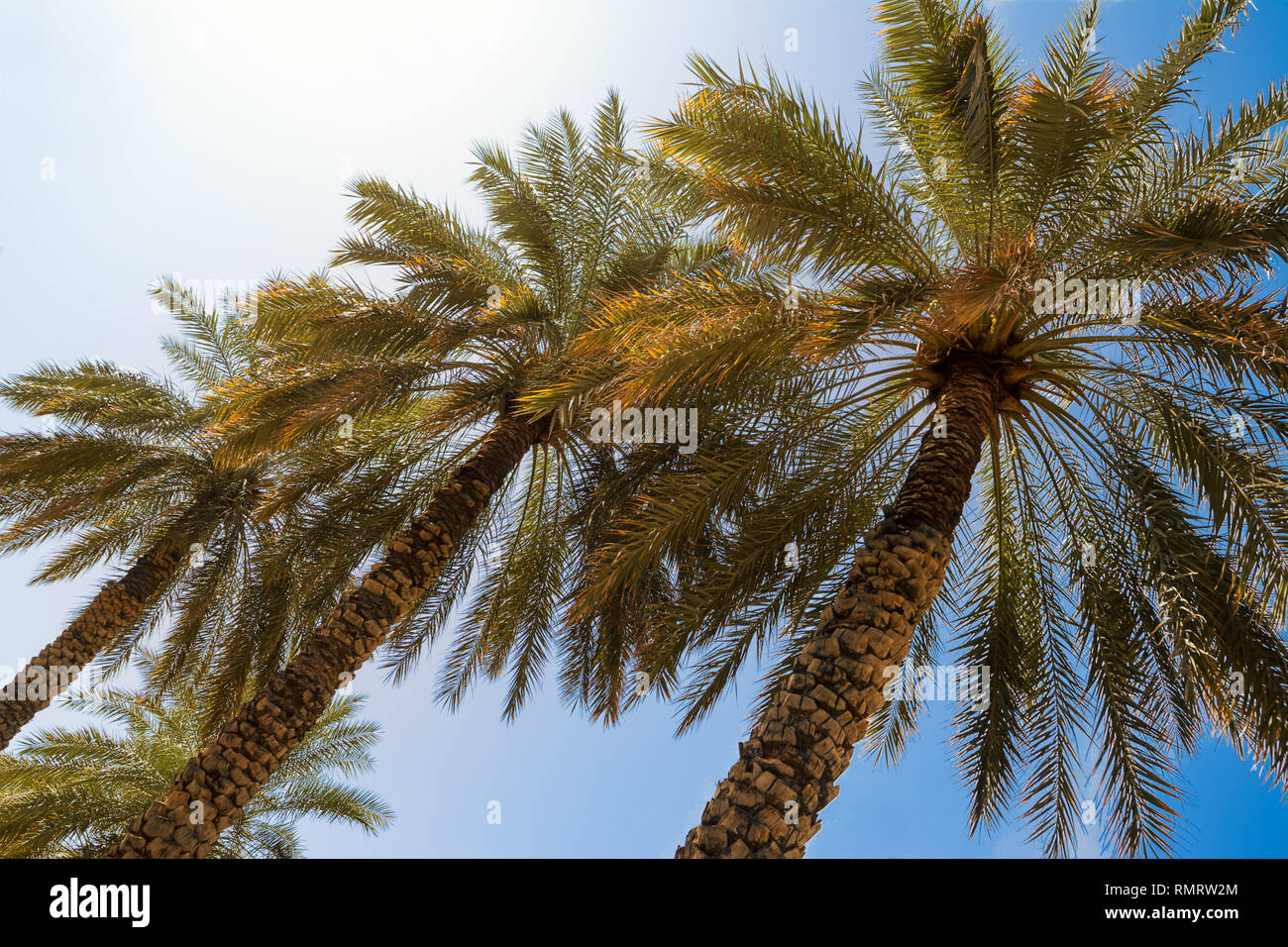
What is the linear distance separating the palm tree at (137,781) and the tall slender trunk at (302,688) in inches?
147

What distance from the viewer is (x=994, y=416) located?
24.8 feet

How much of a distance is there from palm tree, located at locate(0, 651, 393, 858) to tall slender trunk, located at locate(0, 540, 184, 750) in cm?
145

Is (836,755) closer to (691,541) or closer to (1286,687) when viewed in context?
(691,541)

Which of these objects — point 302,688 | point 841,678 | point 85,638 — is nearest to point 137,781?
point 85,638

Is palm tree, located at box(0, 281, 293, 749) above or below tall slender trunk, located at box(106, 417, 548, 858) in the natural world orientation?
above

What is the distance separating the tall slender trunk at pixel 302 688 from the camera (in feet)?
23.8

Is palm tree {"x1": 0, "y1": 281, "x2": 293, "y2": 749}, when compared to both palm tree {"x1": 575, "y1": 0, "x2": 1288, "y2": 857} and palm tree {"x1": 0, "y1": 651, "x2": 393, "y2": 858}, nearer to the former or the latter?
palm tree {"x1": 0, "y1": 651, "x2": 393, "y2": 858}

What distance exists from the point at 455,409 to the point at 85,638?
6233 millimetres

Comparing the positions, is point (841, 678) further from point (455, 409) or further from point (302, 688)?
point (455, 409)

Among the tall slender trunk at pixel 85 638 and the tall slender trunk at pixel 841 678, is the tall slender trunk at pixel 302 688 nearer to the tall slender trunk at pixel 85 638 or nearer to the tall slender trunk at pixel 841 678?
the tall slender trunk at pixel 85 638

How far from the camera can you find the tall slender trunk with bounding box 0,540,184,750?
34.5ft

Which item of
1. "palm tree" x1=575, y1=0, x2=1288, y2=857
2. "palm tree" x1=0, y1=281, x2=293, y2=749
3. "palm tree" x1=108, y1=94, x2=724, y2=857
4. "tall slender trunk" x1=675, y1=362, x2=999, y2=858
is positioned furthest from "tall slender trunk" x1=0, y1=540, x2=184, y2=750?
"tall slender trunk" x1=675, y1=362, x2=999, y2=858

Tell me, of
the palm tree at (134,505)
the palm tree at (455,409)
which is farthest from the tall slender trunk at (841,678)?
the palm tree at (134,505)

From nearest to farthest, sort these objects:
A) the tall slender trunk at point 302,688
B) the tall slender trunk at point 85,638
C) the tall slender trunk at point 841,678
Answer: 1. the tall slender trunk at point 841,678
2. the tall slender trunk at point 302,688
3. the tall slender trunk at point 85,638
